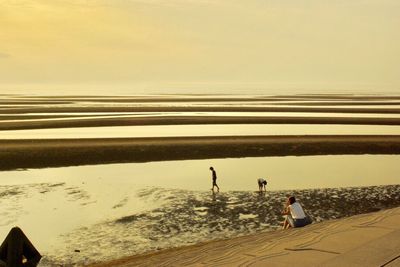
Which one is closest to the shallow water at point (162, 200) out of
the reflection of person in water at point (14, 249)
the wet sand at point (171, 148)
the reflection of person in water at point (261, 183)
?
the reflection of person in water at point (261, 183)

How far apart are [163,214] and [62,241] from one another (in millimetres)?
4709

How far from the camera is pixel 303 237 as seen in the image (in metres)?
9.95

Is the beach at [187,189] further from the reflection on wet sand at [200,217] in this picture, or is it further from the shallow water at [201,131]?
the shallow water at [201,131]

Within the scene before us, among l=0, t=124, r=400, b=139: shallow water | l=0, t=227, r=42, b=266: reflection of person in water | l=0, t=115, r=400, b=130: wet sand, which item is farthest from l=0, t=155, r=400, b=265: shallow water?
l=0, t=115, r=400, b=130: wet sand

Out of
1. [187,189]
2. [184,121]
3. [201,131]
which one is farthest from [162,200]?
[184,121]

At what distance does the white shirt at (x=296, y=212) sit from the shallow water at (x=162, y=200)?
3.64 metres

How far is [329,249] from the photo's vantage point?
8.40m

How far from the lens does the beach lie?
42.3 ft

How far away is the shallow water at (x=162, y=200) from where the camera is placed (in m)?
15.9

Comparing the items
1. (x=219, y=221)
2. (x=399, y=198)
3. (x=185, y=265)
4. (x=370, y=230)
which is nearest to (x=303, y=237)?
(x=370, y=230)

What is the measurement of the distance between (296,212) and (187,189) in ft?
37.3

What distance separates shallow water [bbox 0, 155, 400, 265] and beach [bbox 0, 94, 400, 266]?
0.24ft

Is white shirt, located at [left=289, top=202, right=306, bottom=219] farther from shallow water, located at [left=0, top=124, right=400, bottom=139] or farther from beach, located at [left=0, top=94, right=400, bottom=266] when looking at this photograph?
shallow water, located at [left=0, top=124, right=400, bottom=139]

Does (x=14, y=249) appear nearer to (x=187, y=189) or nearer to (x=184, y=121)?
(x=187, y=189)
